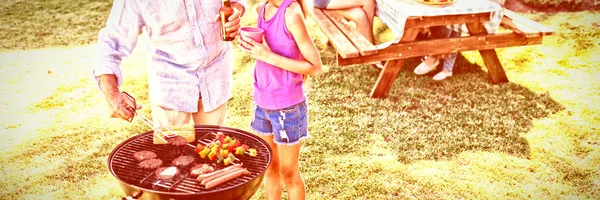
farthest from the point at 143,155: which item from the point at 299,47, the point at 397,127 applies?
the point at 397,127

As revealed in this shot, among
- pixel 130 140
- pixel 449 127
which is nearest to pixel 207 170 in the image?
pixel 130 140

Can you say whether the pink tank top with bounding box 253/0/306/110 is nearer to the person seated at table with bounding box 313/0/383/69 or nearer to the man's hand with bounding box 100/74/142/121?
the man's hand with bounding box 100/74/142/121

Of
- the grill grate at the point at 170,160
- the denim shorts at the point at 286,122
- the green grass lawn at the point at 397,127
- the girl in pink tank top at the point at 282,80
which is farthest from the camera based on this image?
the green grass lawn at the point at 397,127

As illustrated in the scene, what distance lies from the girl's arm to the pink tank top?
0.08 metres

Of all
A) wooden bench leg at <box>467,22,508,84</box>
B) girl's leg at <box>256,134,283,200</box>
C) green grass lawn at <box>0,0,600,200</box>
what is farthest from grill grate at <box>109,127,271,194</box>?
wooden bench leg at <box>467,22,508,84</box>

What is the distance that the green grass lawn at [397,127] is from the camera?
4.89 metres

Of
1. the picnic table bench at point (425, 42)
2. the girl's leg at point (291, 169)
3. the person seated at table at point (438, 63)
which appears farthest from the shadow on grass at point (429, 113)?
the girl's leg at point (291, 169)

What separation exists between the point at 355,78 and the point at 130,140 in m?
4.47

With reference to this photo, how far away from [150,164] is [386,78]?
4.14 meters

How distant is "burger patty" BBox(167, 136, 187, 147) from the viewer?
3238mm

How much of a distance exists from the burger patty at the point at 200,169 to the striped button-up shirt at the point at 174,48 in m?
0.81

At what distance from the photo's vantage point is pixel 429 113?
6191 mm

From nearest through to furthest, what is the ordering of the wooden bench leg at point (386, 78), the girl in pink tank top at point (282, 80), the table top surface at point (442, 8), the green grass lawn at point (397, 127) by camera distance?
the girl in pink tank top at point (282, 80)
the green grass lawn at point (397, 127)
the table top surface at point (442, 8)
the wooden bench leg at point (386, 78)

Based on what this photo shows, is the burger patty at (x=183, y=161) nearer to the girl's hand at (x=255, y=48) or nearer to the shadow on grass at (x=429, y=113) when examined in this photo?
the girl's hand at (x=255, y=48)
